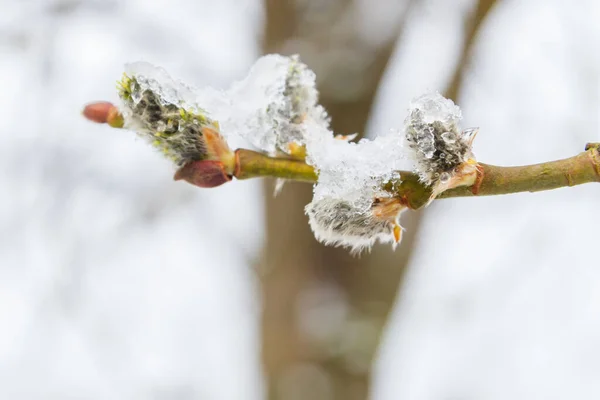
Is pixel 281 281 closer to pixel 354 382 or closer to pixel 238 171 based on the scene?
pixel 354 382

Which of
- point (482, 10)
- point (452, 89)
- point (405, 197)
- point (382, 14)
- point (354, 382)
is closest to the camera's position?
point (405, 197)

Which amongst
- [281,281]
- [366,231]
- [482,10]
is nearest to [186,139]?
[366,231]

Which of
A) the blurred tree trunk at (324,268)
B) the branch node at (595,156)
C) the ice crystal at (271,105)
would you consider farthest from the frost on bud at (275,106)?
the blurred tree trunk at (324,268)

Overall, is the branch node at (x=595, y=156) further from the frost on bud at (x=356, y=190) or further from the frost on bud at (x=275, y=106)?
the frost on bud at (x=275, y=106)

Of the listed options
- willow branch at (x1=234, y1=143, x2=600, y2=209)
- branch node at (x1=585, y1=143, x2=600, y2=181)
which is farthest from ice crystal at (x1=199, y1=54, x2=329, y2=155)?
branch node at (x1=585, y1=143, x2=600, y2=181)

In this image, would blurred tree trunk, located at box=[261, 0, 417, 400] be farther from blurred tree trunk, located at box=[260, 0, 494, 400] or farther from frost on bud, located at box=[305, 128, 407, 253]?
frost on bud, located at box=[305, 128, 407, 253]

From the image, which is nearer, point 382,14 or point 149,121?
point 149,121

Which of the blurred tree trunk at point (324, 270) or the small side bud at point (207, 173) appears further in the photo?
the blurred tree trunk at point (324, 270)

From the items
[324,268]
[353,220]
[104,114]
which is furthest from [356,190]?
[324,268]
